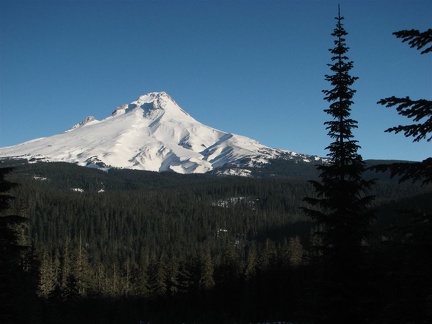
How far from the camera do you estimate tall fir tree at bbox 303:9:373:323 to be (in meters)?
16.2

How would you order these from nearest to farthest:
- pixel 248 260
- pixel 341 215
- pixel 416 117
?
pixel 416 117
pixel 341 215
pixel 248 260

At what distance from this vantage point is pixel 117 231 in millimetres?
182750

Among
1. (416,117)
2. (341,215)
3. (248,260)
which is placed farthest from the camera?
(248,260)

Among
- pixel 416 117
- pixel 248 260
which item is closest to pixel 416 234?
pixel 416 117

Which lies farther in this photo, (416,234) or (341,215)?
(341,215)

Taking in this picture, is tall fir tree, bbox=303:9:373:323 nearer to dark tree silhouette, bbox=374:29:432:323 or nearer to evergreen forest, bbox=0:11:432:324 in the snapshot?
evergreen forest, bbox=0:11:432:324

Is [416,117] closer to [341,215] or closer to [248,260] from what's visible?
[341,215]

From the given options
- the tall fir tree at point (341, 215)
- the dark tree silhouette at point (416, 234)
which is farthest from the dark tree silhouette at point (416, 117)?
the tall fir tree at point (341, 215)

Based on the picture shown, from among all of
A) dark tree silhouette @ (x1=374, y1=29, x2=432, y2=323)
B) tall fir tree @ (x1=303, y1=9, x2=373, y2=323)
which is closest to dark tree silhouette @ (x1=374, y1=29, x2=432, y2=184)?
dark tree silhouette @ (x1=374, y1=29, x2=432, y2=323)

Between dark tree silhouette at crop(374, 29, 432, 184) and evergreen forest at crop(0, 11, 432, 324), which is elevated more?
dark tree silhouette at crop(374, 29, 432, 184)

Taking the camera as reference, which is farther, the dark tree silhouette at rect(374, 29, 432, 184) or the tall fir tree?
the tall fir tree

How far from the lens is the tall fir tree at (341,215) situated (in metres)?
16.2

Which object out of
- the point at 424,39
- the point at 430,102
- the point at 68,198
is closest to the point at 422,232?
the point at 430,102

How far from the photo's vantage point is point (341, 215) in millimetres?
16984
